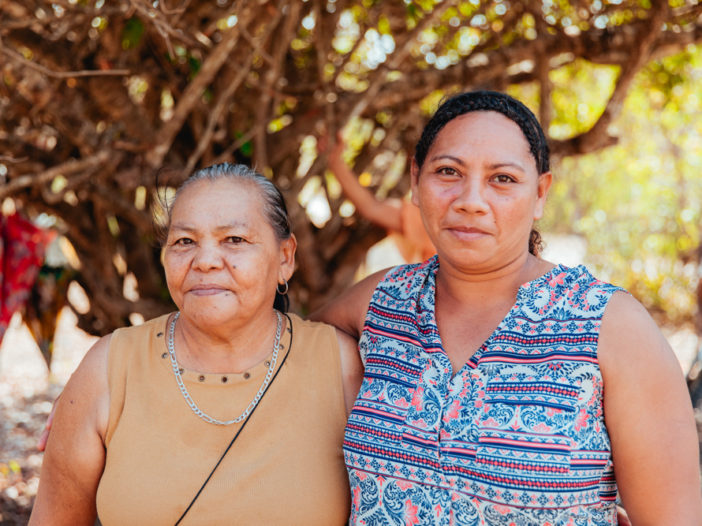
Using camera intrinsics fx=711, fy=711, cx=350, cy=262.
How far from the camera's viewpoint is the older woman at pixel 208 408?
2051 millimetres

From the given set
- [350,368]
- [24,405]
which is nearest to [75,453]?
[350,368]

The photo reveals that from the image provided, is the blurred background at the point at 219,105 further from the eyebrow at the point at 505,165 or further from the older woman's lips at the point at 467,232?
the eyebrow at the point at 505,165

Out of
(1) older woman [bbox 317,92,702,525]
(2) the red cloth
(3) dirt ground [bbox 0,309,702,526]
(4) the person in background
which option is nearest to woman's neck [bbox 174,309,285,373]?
(1) older woman [bbox 317,92,702,525]

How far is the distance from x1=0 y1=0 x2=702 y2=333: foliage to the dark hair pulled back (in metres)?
1.13

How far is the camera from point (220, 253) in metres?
2.13

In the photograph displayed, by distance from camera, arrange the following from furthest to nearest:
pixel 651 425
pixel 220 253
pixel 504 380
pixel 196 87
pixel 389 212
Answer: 1. pixel 389 212
2. pixel 196 87
3. pixel 220 253
4. pixel 504 380
5. pixel 651 425

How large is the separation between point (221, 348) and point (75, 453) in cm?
52

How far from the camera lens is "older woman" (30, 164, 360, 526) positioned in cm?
205

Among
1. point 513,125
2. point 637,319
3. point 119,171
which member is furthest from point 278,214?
point 119,171

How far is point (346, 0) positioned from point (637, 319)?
298 cm

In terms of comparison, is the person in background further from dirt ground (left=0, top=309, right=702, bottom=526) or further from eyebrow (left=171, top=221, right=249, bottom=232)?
dirt ground (left=0, top=309, right=702, bottom=526)

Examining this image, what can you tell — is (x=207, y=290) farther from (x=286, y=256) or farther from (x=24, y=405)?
A: (x=24, y=405)

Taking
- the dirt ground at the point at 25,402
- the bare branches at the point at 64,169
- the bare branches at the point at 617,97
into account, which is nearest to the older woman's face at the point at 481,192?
the bare branches at the point at 64,169

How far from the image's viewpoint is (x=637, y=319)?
186 centimetres
